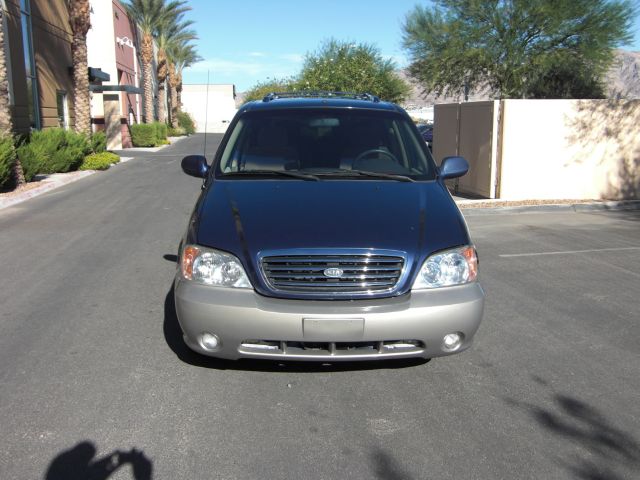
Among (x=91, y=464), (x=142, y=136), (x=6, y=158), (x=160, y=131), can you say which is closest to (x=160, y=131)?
(x=160, y=131)

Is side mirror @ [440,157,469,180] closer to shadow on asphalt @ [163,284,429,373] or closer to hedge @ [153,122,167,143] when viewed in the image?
shadow on asphalt @ [163,284,429,373]

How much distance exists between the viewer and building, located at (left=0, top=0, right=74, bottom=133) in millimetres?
18641

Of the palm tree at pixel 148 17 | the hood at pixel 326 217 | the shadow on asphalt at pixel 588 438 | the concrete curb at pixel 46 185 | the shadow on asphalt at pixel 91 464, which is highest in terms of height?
the palm tree at pixel 148 17

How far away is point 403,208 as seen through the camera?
4.29 m

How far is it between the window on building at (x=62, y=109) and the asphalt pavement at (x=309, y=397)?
63.2ft

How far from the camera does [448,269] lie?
3943 mm

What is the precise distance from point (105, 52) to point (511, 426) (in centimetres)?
3445

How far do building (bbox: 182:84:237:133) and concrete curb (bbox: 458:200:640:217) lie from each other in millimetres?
71028

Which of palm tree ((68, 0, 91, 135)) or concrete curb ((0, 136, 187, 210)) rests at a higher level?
palm tree ((68, 0, 91, 135))

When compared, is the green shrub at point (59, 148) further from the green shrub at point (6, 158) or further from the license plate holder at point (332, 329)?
the license plate holder at point (332, 329)

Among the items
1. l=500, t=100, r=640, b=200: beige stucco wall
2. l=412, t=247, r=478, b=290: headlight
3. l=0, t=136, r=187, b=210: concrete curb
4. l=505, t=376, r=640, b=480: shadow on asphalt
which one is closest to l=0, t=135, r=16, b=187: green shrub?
l=0, t=136, r=187, b=210: concrete curb

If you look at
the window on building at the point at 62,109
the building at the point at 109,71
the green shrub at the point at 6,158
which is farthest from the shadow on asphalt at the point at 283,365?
the building at the point at 109,71

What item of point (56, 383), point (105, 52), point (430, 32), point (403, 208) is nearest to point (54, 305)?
point (56, 383)

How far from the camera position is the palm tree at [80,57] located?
2092cm
